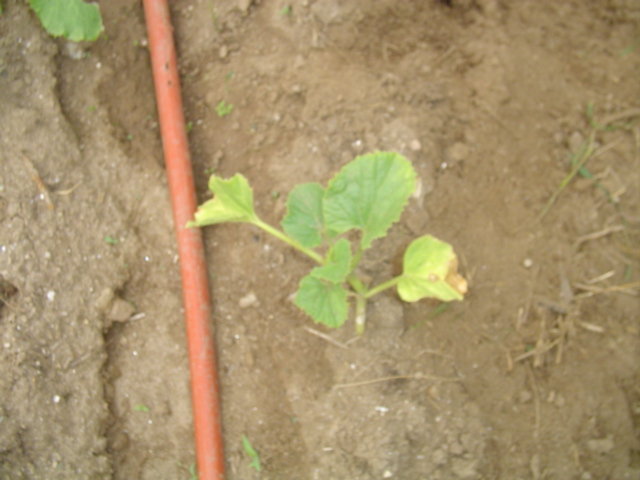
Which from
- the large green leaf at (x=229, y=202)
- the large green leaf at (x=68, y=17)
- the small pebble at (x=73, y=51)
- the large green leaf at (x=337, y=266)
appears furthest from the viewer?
the small pebble at (x=73, y=51)

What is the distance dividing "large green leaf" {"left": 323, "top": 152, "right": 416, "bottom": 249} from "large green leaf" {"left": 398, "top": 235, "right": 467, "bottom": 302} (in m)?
0.13

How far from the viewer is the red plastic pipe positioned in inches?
58.0

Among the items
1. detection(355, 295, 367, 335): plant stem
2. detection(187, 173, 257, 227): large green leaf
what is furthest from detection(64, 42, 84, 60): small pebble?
detection(355, 295, 367, 335): plant stem

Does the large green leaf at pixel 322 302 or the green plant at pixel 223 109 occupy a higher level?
the green plant at pixel 223 109

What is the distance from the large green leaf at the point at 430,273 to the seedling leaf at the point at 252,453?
650 millimetres

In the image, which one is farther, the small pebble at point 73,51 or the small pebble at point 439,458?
the small pebble at point 73,51

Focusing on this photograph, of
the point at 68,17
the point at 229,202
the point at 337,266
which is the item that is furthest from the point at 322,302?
the point at 68,17

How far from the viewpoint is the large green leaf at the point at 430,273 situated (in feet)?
4.13

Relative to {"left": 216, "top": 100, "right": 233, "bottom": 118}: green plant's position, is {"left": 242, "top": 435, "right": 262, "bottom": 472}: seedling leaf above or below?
below

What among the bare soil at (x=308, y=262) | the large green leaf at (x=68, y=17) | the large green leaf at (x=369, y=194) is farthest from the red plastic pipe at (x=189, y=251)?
the large green leaf at (x=369, y=194)

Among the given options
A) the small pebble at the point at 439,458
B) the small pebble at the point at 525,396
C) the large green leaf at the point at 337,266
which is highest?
the large green leaf at the point at 337,266

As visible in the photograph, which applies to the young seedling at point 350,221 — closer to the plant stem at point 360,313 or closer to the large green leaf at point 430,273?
the large green leaf at point 430,273

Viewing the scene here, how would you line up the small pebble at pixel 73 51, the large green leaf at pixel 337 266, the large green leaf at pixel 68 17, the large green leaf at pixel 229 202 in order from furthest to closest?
1. the small pebble at pixel 73 51
2. the large green leaf at pixel 68 17
3. the large green leaf at pixel 229 202
4. the large green leaf at pixel 337 266

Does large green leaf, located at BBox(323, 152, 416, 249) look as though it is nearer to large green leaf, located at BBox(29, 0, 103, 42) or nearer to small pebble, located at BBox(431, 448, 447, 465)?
small pebble, located at BBox(431, 448, 447, 465)
